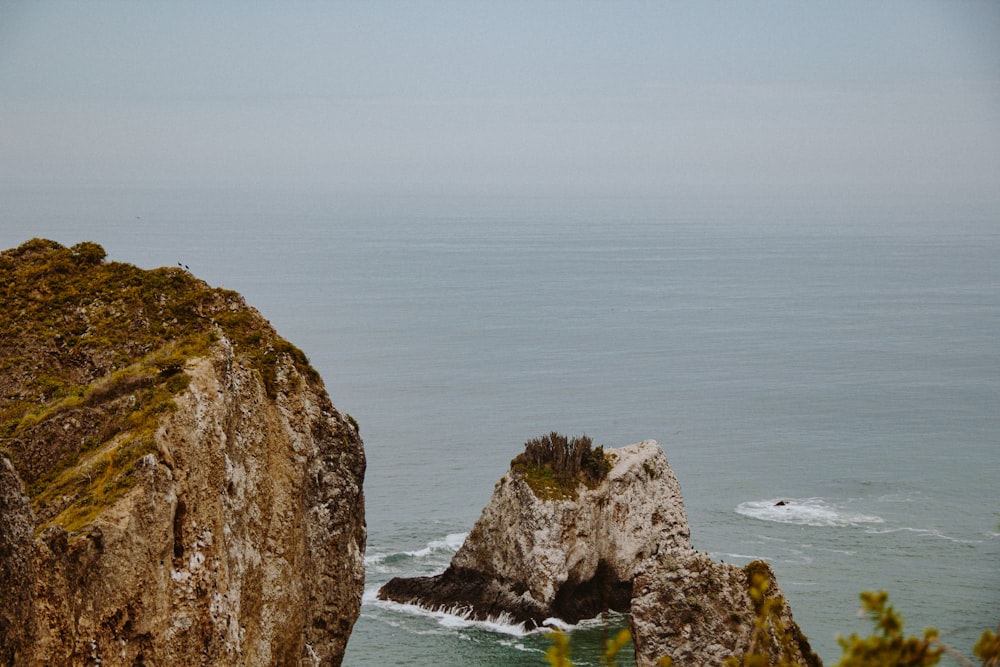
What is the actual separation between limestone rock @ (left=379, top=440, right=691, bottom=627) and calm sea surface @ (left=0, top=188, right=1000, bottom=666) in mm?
1188

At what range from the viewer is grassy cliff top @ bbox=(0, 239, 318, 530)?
1934cm

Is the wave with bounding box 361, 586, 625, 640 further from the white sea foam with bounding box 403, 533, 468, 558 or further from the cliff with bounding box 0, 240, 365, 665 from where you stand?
the cliff with bounding box 0, 240, 365, 665

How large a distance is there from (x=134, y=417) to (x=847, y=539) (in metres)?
42.5

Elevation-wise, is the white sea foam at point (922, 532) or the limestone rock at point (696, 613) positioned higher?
the limestone rock at point (696, 613)

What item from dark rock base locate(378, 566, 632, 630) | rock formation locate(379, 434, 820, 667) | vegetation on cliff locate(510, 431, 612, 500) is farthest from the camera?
vegetation on cliff locate(510, 431, 612, 500)

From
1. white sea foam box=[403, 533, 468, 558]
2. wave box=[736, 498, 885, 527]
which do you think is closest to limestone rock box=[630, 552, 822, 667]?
white sea foam box=[403, 533, 468, 558]

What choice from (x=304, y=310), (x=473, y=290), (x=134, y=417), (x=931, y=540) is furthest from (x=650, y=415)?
(x=473, y=290)

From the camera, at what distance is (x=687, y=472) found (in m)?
68.7

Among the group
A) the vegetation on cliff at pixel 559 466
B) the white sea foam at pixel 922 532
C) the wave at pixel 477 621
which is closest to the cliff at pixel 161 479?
the wave at pixel 477 621

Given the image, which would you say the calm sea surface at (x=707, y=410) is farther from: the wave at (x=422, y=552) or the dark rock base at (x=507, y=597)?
the dark rock base at (x=507, y=597)

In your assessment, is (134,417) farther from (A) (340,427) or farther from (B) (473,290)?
(B) (473,290)

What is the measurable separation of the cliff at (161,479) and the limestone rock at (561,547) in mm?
19070

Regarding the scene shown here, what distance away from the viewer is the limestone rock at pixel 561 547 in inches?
1741

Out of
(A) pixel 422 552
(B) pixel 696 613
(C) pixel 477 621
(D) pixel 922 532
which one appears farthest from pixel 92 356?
(D) pixel 922 532
